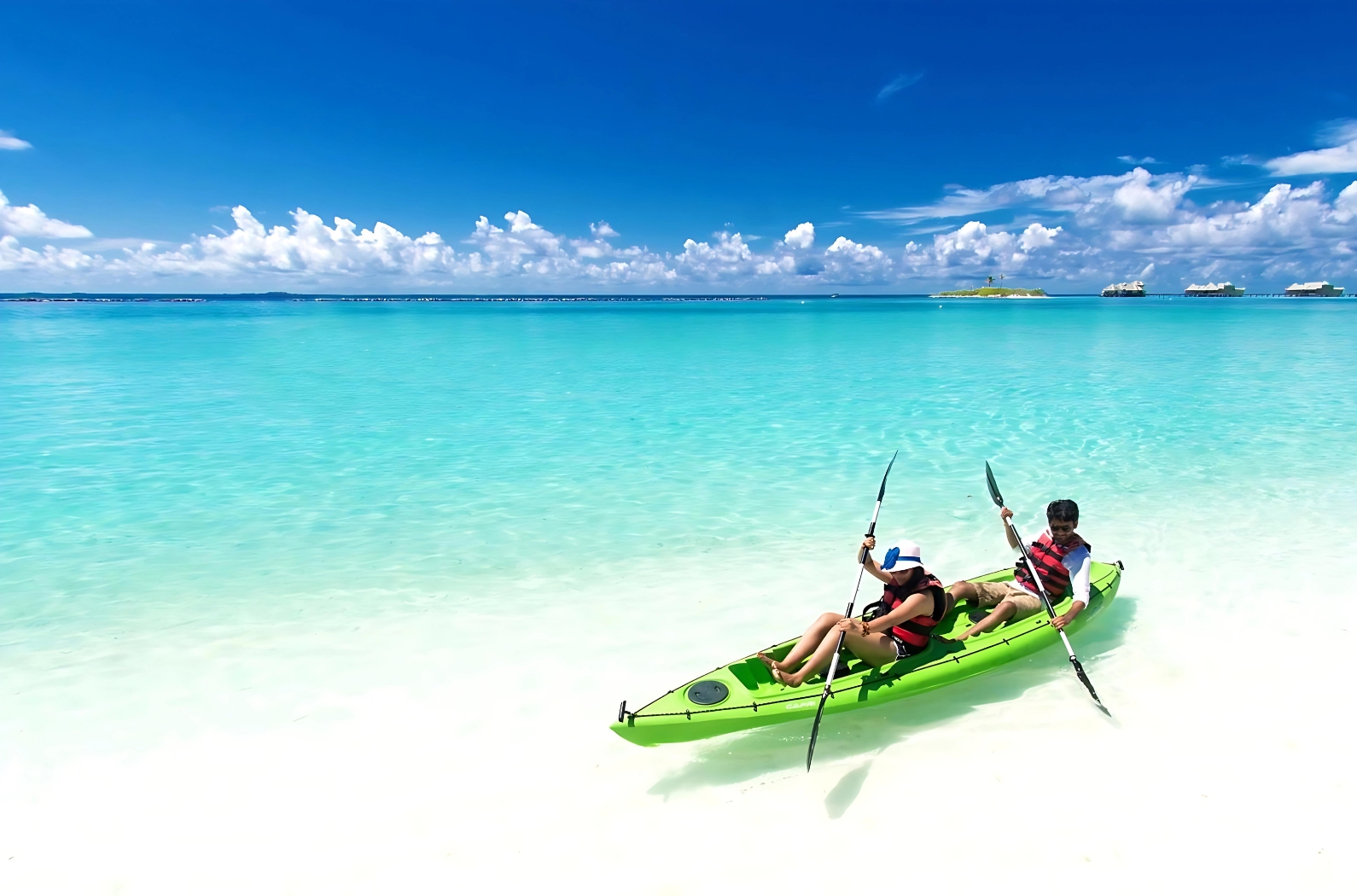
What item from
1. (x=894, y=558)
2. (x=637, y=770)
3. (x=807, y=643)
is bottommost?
(x=637, y=770)

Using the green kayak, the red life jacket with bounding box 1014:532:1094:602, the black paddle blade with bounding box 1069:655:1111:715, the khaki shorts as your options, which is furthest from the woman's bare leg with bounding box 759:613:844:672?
the red life jacket with bounding box 1014:532:1094:602

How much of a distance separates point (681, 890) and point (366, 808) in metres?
2.38

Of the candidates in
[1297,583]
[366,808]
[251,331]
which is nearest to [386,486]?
[366,808]

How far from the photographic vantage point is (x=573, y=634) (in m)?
7.27

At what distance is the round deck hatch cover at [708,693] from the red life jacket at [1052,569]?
132 inches

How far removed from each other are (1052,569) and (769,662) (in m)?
3.18

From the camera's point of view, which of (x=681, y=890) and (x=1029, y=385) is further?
(x=1029, y=385)

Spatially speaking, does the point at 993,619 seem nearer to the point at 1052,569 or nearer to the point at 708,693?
the point at 1052,569

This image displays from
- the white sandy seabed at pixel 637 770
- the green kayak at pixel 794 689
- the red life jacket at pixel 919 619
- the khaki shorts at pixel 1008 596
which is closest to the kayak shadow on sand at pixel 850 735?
the white sandy seabed at pixel 637 770

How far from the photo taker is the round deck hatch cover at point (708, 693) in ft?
16.6

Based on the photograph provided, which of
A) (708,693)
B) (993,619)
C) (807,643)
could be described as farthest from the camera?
(993,619)

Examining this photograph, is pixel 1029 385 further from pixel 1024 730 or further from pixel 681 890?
pixel 681 890

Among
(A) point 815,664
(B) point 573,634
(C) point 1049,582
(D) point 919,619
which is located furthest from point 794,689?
(C) point 1049,582

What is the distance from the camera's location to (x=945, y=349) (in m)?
38.9
